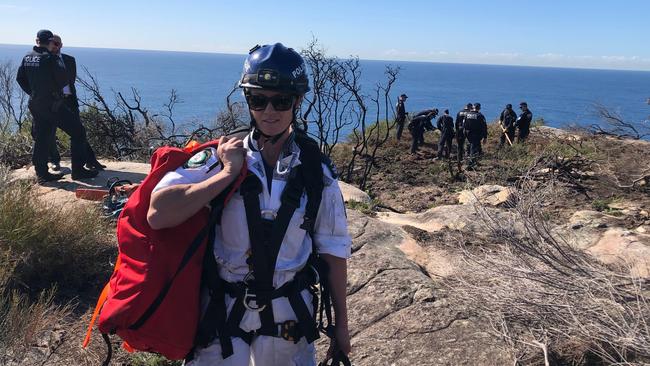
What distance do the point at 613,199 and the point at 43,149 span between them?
9.92m

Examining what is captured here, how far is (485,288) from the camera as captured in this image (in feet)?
13.8

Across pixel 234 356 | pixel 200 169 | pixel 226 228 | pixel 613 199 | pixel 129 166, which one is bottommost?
pixel 613 199

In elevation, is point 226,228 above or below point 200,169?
below

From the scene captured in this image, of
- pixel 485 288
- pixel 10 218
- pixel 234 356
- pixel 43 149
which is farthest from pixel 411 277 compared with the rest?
pixel 43 149

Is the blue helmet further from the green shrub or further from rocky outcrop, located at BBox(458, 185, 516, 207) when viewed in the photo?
rocky outcrop, located at BBox(458, 185, 516, 207)

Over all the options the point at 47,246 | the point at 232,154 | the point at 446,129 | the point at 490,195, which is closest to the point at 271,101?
the point at 232,154

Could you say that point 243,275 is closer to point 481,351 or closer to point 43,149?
point 481,351

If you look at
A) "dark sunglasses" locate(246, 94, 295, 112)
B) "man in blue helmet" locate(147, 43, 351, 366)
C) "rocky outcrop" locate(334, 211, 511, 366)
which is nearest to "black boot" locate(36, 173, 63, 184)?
"rocky outcrop" locate(334, 211, 511, 366)

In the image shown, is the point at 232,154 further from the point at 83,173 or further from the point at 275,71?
the point at 83,173

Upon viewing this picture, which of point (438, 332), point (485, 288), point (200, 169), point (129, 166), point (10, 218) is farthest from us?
point (129, 166)

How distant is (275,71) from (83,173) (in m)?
6.76

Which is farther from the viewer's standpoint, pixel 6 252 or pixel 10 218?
pixel 10 218

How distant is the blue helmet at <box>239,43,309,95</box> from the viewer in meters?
2.07

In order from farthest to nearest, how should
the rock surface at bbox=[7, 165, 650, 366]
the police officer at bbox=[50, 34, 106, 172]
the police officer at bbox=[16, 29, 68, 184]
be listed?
the police officer at bbox=[50, 34, 106, 172] → the police officer at bbox=[16, 29, 68, 184] → the rock surface at bbox=[7, 165, 650, 366]
